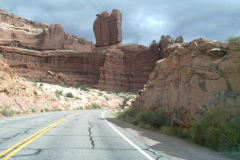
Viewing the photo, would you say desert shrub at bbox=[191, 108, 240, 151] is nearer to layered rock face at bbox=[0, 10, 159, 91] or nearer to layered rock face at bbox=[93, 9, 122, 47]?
layered rock face at bbox=[0, 10, 159, 91]

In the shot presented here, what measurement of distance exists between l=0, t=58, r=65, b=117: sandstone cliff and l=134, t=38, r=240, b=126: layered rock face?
14.7 meters

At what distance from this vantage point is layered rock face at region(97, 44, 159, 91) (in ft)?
215

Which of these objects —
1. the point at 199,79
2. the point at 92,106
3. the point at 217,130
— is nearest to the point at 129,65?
the point at 92,106

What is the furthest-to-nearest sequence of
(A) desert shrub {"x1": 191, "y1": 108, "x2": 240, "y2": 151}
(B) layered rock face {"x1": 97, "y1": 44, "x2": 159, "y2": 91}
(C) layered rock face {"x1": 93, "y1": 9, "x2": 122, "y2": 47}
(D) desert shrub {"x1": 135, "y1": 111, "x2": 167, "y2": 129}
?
1. (C) layered rock face {"x1": 93, "y1": 9, "x2": 122, "y2": 47}
2. (B) layered rock face {"x1": 97, "y1": 44, "x2": 159, "y2": 91}
3. (D) desert shrub {"x1": 135, "y1": 111, "x2": 167, "y2": 129}
4. (A) desert shrub {"x1": 191, "y1": 108, "x2": 240, "y2": 151}

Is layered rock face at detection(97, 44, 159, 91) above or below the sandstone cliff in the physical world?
above

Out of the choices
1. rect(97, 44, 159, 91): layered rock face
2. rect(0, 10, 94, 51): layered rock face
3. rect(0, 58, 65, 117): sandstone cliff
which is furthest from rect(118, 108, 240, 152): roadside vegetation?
rect(0, 10, 94, 51): layered rock face

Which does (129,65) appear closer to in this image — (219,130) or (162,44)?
(162,44)

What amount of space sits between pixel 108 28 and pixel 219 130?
233 feet

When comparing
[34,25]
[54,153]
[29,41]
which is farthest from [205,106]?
[34,25]

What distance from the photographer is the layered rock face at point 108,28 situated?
73250 millimetres

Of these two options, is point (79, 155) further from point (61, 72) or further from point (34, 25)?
point (34, 25)

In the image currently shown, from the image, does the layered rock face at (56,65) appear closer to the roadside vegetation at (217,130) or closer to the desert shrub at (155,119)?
the desert shrub at (155,119)

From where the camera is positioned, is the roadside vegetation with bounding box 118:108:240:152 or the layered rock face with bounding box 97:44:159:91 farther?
the layered rock face with bounding box 97:44:159:91

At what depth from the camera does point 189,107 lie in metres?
9.59
